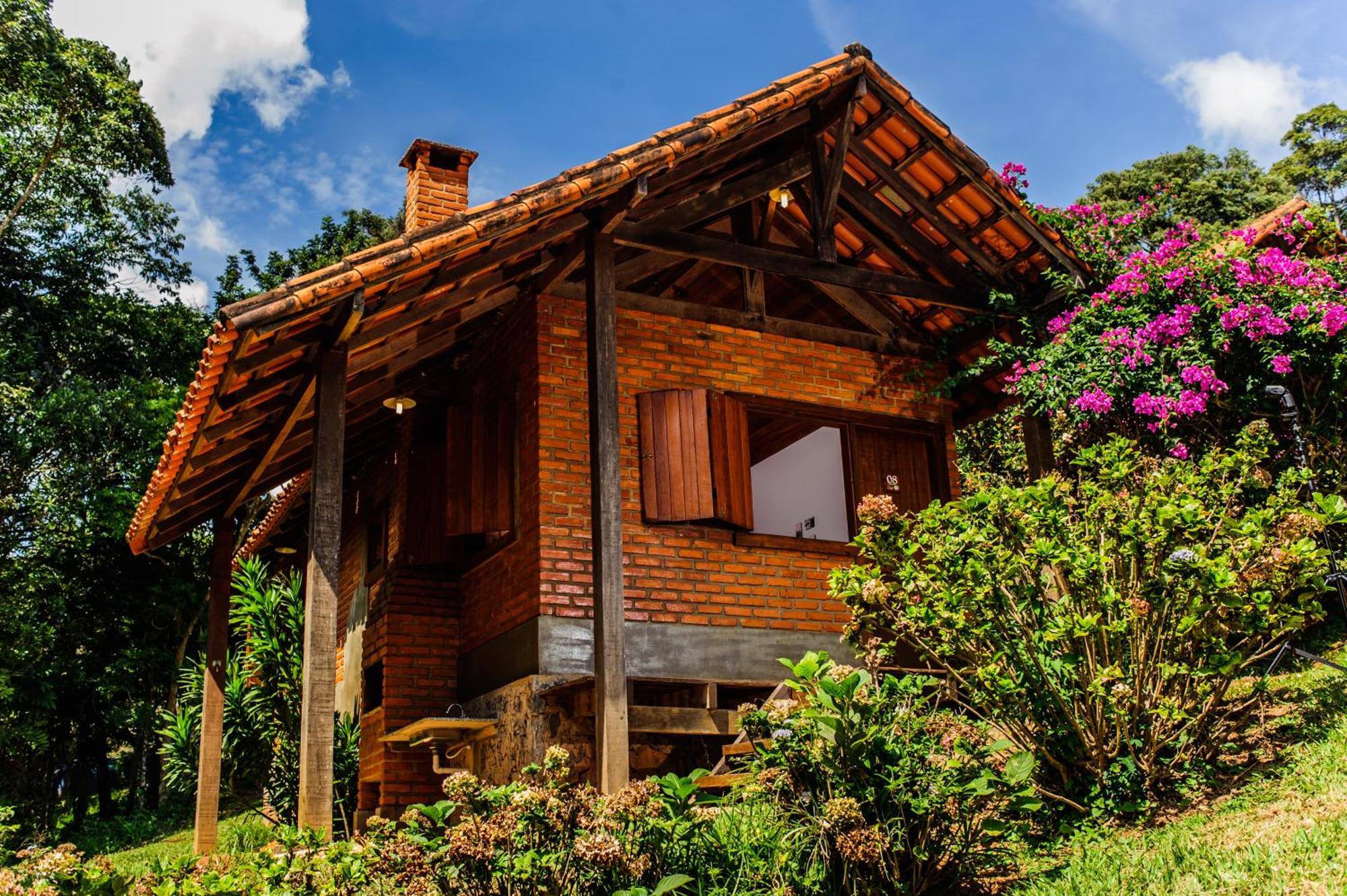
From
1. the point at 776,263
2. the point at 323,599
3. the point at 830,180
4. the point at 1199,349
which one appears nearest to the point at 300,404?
the point at 323,599

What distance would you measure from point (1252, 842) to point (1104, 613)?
1437mm

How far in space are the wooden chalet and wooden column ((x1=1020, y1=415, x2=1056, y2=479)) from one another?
81cm

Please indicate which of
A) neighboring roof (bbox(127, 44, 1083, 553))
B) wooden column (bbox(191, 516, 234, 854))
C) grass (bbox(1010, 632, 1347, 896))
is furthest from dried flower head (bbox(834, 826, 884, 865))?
wooden column (bbox(191, 516, 234, 854))

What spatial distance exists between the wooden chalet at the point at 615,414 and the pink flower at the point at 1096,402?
1.15 metres

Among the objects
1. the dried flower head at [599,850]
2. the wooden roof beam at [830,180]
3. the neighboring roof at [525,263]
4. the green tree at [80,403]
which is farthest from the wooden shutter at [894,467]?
the green tree at [80,403]

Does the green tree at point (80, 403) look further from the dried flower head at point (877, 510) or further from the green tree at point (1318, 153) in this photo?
the green tree at point (1318, 153)

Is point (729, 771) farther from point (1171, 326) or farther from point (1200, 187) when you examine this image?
point (1200, 187)

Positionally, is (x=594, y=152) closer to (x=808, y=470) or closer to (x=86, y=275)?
(x=808, y=470)

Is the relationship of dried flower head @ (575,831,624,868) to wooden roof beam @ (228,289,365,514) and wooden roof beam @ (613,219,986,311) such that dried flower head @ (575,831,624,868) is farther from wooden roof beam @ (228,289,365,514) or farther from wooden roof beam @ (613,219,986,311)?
wooden roof beam @ (613,219,986,311)

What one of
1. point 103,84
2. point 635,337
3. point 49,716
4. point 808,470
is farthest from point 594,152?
point 103,84

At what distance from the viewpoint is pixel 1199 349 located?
8.55 m

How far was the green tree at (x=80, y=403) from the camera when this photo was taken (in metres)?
17.8

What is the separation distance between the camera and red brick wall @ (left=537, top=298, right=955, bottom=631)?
8297mm

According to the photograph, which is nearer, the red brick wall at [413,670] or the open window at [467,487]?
the open window at [467,487]
